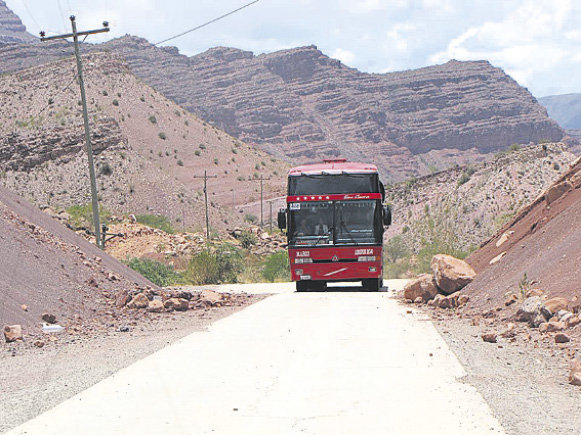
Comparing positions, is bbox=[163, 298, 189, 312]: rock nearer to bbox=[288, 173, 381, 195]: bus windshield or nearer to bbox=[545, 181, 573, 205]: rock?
bbox=[288, 173, 381, 195]: bus windshield

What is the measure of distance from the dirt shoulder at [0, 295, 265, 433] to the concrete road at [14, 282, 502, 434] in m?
0.27

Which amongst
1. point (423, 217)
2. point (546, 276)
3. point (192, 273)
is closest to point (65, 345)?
point (546, 276)

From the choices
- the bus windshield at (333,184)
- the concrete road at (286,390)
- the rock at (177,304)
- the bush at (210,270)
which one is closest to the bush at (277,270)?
the bush at (210,270)

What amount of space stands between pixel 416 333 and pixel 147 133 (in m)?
87.7

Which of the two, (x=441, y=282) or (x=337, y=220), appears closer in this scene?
(x=441, y=282)

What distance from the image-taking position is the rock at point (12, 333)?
12344 millimetres

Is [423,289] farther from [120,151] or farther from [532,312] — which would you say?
[120,151]

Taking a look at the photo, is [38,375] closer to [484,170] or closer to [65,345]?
[65,345]

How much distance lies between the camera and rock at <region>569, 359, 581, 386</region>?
832cm

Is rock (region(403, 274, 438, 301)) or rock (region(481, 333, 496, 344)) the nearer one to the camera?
rock (region(481, 333, 496, 344))

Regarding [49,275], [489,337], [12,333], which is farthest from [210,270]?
[489,337]

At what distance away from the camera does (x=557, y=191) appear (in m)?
21.7

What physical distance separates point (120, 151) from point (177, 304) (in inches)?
2778

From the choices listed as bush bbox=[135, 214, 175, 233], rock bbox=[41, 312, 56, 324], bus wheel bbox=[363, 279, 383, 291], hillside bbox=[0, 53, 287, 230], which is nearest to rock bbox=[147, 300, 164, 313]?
rock bbox=[41, 312, 56, 324]
